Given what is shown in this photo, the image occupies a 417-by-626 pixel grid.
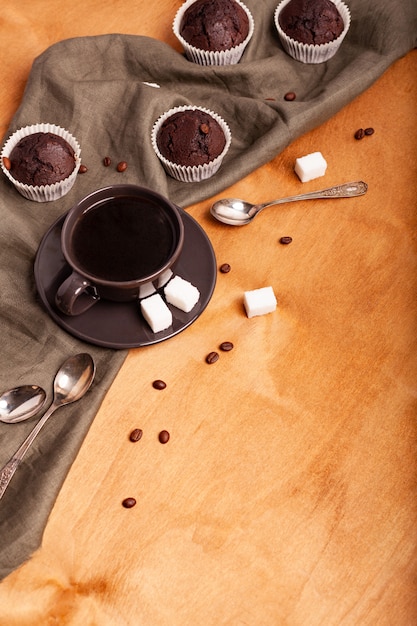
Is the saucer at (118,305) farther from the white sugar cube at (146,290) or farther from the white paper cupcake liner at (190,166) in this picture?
the white paper cupcake liner at (190,166)

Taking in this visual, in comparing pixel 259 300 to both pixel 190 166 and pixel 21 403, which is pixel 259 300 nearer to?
pixel 190 166


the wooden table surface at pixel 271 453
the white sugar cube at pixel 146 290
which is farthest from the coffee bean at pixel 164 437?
the white sugar cube at pixel 146 290

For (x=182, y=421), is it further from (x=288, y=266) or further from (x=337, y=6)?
(x=337, y=6)

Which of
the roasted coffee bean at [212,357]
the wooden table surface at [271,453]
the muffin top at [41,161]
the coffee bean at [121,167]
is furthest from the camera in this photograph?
the coffee bean at [121,167]

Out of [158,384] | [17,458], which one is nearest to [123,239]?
[158,384]

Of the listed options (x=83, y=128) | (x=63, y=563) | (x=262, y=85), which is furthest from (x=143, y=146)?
(x=63, y=563)

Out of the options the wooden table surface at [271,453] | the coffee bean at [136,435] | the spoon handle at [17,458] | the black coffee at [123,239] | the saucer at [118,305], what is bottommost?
the wooden table surface at [271,453]
